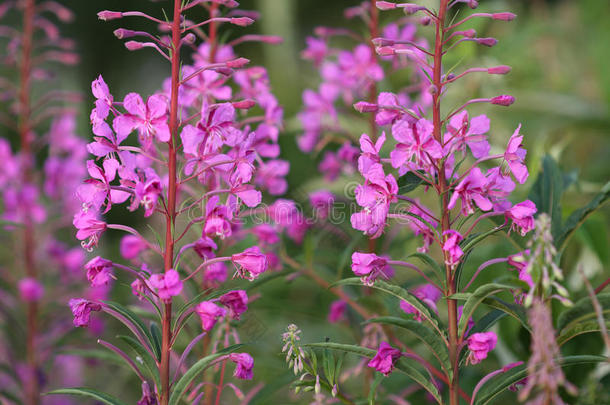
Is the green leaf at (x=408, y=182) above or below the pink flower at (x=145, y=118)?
below

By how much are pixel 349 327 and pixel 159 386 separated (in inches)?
28.5

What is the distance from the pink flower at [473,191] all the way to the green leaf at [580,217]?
279 millimetres

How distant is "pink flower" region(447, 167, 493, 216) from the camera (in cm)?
108

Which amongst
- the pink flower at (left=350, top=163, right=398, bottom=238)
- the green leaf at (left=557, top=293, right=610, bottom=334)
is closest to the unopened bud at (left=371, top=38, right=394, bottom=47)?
the pink flower at (left=350, top=163, right=398, bottom=238)

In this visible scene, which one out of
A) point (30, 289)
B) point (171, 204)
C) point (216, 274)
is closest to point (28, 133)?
point (30, 289)

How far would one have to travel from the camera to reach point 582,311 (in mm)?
1137

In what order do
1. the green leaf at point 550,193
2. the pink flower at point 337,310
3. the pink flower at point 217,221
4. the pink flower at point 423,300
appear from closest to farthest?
the pink flower at point 217,221 < the pink flower at point 423,300 < the green leaf at point 550,193 < the pink flower at point 337,310

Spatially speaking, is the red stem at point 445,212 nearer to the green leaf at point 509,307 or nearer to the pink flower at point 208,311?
the green leaf at point 509,307

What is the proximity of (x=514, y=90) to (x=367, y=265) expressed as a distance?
2048 mm

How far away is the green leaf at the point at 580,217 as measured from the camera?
3.95ft

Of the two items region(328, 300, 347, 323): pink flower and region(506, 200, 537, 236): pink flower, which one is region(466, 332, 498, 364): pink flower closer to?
region(506, 200, 537, 236): pink flower

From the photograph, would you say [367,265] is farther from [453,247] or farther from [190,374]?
[190,374]

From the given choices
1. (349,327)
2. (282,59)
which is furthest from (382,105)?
(282,59)

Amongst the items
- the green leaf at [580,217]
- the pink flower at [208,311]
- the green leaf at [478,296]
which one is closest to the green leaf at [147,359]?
the pink flower at [208,311]
